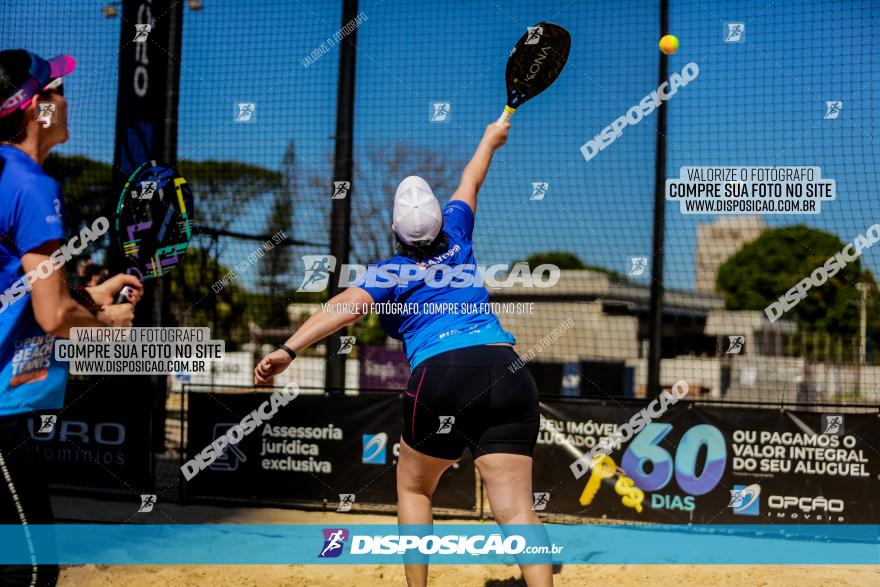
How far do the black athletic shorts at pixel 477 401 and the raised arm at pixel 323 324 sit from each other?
1.20 ft

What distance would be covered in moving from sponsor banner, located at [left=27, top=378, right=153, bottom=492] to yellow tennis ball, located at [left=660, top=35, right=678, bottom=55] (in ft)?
18.6

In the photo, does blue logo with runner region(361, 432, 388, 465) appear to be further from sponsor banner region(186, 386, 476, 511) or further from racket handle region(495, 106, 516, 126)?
racket handle region(495, 106, 516, 126)

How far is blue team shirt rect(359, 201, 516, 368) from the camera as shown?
3.46 meters

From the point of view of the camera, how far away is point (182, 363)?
26.2 feet

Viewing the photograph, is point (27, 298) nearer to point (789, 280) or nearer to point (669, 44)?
point (669, 44)

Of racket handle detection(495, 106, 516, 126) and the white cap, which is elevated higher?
racket handle detection(495, 106, 516, 126)

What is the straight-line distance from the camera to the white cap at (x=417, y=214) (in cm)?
346

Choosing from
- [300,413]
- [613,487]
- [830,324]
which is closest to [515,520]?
[613,487]

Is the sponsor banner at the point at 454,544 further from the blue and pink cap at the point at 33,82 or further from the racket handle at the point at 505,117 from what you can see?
the blue and pink cap at the point at 33,82

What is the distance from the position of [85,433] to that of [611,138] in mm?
5685

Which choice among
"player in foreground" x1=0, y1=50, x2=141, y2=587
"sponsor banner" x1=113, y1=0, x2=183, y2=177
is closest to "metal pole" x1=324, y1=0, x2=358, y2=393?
"sponsor banner" x1=113, y1=0, x2=183, y2=177

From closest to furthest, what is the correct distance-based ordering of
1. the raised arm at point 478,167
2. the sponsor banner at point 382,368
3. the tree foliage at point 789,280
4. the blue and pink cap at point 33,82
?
the blue and pink cap at point 33,82
the raised arm at point 478,167
the sponsor banner at point 382,368
the tree foliage at point 789,280

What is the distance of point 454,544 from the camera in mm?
6152

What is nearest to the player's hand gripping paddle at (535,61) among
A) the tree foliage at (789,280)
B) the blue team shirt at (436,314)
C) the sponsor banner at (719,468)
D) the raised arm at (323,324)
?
the blue team shirt at (436,314)
